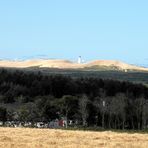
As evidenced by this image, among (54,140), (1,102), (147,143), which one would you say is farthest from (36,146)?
(1,102)

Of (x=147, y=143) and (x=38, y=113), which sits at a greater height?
(x=147, y=143)

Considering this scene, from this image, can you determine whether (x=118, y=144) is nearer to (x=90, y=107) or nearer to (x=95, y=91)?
(x=90, y=107)

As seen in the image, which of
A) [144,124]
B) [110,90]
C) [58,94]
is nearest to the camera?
[144,124]

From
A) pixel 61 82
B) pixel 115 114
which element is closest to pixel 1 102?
pixel 61 82

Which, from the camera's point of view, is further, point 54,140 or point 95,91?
point 95,91

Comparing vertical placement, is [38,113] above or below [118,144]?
below

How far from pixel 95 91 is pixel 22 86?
25050 mm

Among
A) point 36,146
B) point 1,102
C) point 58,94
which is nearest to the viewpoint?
point 36,146

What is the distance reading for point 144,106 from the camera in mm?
113875

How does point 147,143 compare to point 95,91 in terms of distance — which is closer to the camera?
point 147,143

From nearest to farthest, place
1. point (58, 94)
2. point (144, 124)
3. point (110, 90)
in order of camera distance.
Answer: point (144, 124), point (58, 94), point (110, 90)

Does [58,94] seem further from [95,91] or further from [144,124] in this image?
[144,124]

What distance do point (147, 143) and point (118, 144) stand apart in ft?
5.92

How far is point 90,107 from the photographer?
10994 cm
